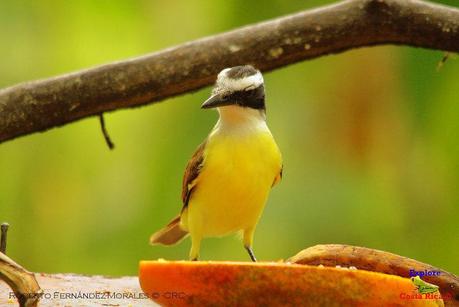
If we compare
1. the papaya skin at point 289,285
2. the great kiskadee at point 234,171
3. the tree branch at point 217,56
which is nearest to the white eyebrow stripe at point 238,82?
the great kiskadee at point 234,171

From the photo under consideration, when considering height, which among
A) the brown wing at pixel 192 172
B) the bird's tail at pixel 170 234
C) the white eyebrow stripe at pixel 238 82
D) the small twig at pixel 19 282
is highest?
the small twig at pixel 19 282

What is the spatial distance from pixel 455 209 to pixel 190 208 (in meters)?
4.37

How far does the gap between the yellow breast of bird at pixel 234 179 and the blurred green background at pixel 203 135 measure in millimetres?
3258

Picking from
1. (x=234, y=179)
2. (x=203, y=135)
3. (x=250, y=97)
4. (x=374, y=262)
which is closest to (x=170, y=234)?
(x=234, y=179)

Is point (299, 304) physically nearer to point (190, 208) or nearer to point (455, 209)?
point (190, 208)

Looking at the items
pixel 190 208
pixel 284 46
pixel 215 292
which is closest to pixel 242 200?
pixel 190 208

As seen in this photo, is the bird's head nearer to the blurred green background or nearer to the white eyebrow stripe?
the white eyebrow stripe

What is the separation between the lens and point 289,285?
7.00 ft

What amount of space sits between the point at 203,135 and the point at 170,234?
2.89 metres

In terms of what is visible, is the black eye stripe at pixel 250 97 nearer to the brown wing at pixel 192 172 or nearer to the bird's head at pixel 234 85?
the bird's head at pixel 234 85

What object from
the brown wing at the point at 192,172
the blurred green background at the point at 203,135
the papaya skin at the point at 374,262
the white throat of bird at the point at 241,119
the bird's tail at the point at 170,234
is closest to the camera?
the papaya skin at the point at 374,262

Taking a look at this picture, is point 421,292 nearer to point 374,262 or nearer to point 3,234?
point 374,262

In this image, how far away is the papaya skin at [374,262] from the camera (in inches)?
97.0

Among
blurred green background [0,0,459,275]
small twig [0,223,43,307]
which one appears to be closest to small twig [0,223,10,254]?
small twig [0,223,43,307]
